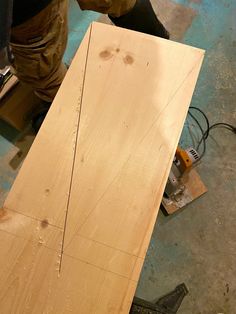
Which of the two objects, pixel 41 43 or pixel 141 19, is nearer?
pixel 41 43

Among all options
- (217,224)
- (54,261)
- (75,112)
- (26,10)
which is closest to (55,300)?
(54,261)

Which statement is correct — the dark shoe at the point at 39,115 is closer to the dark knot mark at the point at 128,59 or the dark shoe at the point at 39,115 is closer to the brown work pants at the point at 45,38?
the brown work pants at the point at 45,38

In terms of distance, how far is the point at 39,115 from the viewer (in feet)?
5.17

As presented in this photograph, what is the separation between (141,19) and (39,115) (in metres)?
0.65

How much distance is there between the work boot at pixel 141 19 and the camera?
1242mm

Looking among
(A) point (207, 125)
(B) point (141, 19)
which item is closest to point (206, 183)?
(A) point (207, 125)

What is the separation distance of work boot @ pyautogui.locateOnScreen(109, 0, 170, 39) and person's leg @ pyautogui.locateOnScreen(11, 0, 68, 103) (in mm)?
272

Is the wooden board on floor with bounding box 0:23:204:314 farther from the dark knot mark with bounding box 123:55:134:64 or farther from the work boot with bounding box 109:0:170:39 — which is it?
the work boot with bounding box 109:0:170:39

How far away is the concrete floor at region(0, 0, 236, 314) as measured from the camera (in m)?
1.34

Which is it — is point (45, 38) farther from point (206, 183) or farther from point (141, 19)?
point (206, 183)

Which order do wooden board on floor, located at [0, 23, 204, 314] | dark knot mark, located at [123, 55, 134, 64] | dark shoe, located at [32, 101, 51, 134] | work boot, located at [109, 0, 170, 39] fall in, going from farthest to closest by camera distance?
dark shoe, located at [32, 101, 51, 134], work boot, located at [109, 0, 170, 39], dark knot mark, located at [123, 55, 134, 64], wooden board on floor, located at [0, 23, 204, 314]

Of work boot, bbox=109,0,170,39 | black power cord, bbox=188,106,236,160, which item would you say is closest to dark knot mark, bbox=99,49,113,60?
work boot, bbox=109,0,170,39

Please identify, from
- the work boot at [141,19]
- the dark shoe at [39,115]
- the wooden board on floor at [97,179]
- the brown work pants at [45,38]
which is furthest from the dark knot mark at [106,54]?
the dark shoe at [39,115]

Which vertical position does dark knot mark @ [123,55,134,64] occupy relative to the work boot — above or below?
above
